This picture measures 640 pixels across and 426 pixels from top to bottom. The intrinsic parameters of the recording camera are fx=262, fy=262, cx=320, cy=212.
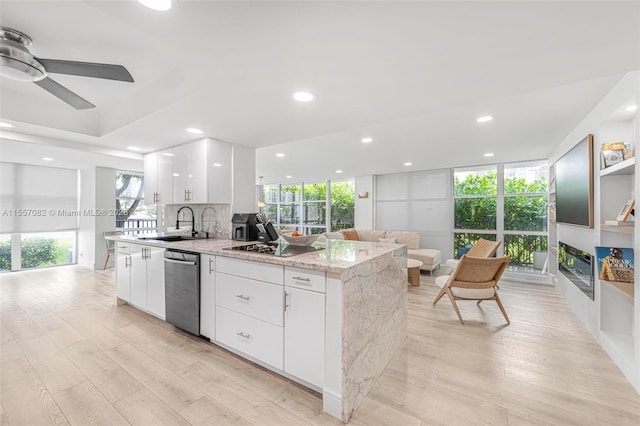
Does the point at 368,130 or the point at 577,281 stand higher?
the point at 368,130

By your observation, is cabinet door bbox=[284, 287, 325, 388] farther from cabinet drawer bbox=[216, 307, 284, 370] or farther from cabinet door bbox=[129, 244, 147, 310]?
cabinet door bbox=[129, 244, 147, 310]

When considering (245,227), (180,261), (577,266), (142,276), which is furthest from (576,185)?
(142,276)

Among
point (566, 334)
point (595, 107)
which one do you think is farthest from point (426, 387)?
point (595, 107)

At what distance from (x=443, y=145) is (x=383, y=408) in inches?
150

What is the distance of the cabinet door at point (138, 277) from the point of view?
3090 millimetres

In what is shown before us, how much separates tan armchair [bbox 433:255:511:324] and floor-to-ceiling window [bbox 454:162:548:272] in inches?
132

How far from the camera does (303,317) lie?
1771 millimetres

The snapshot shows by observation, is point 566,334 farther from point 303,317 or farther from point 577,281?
point 303,317

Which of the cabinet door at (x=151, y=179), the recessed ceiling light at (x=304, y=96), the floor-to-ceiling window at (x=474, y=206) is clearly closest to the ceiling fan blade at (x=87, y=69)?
the recessed ceiling light at (x=304, y=96)

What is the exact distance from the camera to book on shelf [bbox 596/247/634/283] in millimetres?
2068

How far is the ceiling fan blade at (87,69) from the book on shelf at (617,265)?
12.5ft

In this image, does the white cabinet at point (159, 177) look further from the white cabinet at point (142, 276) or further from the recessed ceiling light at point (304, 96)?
the recessed ceiling light at point (304, 96)

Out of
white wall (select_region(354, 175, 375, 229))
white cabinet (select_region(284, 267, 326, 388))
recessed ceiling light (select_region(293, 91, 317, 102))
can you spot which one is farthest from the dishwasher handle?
white wall (select_region(354, 175, 375, 229))

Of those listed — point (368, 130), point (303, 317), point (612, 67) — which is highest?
point (368, 130)
